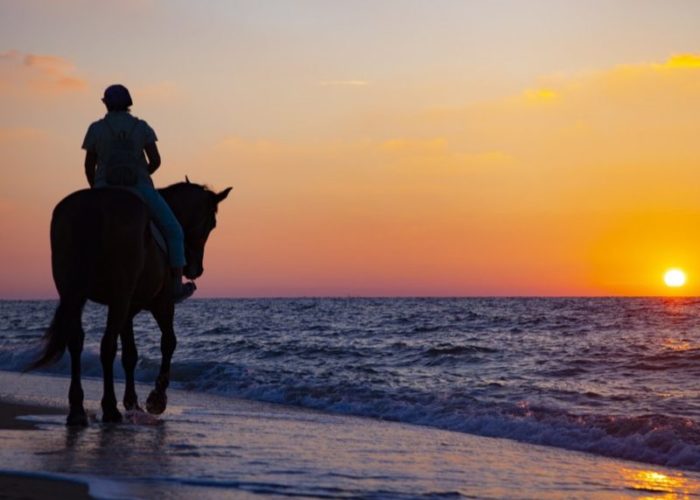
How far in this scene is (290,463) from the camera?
7.23 m

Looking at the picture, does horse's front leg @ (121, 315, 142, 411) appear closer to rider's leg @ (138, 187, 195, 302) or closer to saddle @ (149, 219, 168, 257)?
rider's leg @ (138, 187, 195, 302)

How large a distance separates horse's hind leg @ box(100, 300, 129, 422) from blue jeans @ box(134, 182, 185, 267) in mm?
808

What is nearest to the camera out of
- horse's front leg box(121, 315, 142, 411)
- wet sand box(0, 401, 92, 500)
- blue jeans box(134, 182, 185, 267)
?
wet sand box(0, 401, 92, 500)

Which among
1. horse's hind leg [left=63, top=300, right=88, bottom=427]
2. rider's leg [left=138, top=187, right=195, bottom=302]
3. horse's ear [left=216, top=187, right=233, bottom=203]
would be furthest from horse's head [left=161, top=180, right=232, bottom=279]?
horse's hind leg [left=63, top=300, right=88, bottom=427]

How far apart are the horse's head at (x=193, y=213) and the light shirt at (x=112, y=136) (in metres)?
1.01

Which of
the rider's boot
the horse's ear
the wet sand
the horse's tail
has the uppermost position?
the horse's ear

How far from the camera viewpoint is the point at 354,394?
577 inches

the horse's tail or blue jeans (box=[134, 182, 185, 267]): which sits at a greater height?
blue jeans (box=[134, 182, 185, 267])

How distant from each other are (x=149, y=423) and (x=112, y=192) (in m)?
2.39

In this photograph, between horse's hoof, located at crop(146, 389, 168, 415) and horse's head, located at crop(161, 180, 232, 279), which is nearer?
horse's hoof, located at crop(146, 389, 168, 415)

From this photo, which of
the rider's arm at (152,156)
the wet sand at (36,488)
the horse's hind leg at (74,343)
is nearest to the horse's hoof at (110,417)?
the horse's hind leg at (74,343)

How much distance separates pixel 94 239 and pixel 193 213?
213cm

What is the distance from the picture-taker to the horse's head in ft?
34.0

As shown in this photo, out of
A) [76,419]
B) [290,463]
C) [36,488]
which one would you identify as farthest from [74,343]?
[36,488]
